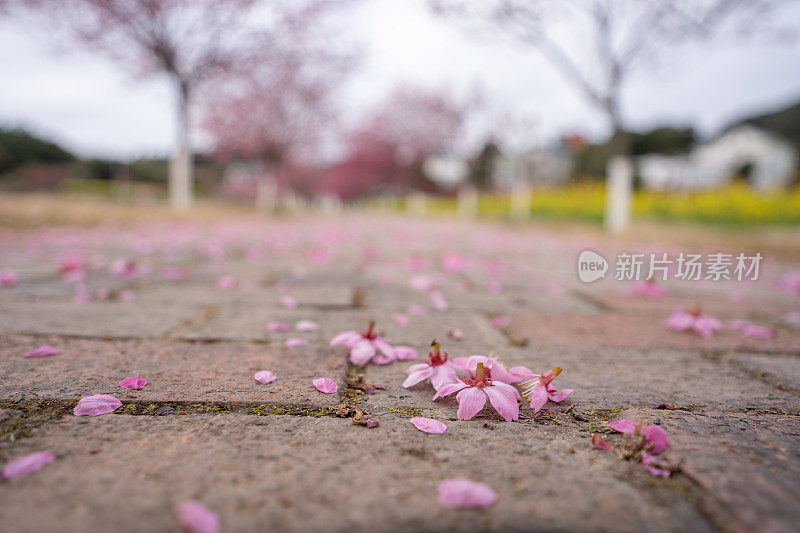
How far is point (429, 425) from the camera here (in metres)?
0.86

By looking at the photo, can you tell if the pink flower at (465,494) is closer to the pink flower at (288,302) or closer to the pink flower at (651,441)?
the pink flower at (651,441)

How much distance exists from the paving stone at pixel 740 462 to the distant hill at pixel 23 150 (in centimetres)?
3282

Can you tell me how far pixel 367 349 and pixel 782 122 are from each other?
55.8 m

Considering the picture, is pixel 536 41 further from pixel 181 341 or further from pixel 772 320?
pixel 181 341

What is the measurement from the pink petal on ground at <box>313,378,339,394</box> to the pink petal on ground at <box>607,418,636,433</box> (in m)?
0.60

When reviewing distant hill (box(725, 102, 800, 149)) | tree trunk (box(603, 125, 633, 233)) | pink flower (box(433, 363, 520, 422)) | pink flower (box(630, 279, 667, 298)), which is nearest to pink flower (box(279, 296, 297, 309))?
pink flower (box(433, 363, 520, 422))

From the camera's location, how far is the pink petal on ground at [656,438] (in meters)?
0.79

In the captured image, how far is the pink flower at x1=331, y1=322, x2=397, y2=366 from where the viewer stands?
1251 millimetres

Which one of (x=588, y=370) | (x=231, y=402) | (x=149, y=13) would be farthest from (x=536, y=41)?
(x=231, y=402)

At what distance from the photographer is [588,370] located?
127 centimetres

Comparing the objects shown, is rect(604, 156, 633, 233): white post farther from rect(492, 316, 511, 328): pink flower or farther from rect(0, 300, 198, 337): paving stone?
rect(0, 300, 198, 337): paving stone

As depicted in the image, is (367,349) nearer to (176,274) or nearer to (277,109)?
(176,274)

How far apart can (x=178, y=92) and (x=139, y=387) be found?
9.63 meters

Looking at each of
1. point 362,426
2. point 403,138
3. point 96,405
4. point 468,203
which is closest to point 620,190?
point 362,426
